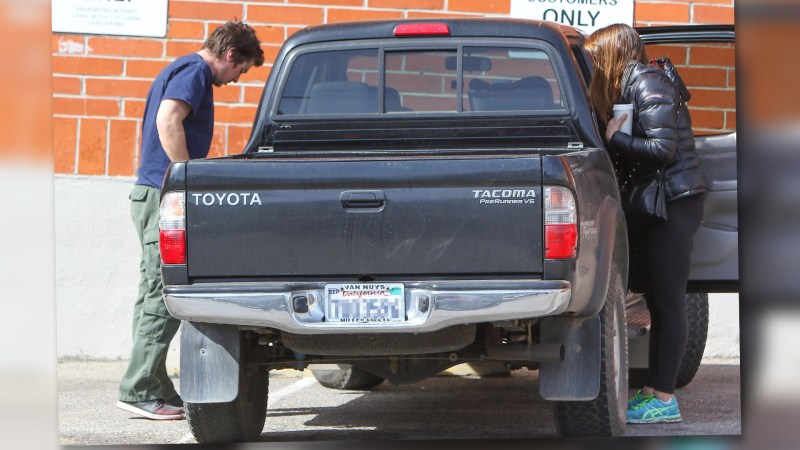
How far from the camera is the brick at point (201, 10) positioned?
28.2 feet

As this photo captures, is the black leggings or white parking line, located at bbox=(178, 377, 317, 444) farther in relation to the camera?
white parking line, located at bbox=(178, 377, 317, 444)

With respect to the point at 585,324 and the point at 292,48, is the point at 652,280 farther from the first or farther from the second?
the point at 292,48

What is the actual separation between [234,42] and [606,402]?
2939 millimetres

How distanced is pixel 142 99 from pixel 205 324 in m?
3.62

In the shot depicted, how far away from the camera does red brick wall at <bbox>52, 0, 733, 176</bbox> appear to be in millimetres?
8531

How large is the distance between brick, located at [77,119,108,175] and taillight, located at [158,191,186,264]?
11.8 ft

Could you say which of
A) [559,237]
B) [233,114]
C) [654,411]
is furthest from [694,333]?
[233,114]

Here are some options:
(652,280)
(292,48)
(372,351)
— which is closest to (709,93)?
Answer: (652,280)

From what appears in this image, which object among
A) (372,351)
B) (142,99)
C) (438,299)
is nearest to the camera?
(438,299)

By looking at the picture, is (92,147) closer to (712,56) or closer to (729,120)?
(712,56)

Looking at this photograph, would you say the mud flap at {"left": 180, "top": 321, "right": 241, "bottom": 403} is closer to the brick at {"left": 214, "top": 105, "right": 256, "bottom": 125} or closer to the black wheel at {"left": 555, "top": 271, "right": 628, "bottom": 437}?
the black wheel at {"left": 555, "top": 271, "right": 628, "bottom": 437}

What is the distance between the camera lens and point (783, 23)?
5211 millimetres

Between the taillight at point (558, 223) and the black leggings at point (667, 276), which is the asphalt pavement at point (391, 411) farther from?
the taillight at point (558, 223)

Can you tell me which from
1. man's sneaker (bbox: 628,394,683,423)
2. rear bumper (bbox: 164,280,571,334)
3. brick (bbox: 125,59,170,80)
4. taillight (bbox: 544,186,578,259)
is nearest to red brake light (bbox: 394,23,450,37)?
taillight (bbox: 544,186,578,259)
